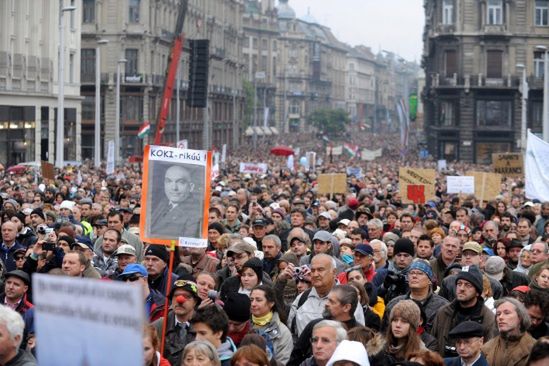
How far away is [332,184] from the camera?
27.9 meters

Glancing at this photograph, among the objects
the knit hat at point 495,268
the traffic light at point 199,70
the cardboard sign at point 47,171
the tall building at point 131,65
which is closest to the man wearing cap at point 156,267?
the knit hat at point 495,268

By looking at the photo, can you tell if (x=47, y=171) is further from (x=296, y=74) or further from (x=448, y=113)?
(x=296, y=74)

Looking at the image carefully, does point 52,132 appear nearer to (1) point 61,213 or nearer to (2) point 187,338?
(1) point 61,213

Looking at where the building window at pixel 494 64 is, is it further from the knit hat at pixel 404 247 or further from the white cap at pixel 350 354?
the white cap at pixel 350 354

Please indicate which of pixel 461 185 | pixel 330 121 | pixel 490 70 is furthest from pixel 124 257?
pixel 330 121

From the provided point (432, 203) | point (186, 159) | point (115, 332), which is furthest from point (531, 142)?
point (115, 332)

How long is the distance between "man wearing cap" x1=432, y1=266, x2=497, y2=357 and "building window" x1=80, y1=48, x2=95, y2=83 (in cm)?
6712

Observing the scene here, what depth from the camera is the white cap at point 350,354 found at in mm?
7367

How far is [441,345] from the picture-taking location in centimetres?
973

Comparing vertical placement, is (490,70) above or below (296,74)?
below

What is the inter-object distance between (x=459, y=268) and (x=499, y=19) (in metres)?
67.7

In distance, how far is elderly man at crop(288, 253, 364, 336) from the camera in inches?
398

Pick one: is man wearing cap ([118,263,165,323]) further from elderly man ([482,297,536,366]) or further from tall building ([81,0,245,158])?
tall building ([81,0,245,158])

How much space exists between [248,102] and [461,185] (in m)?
99.7
